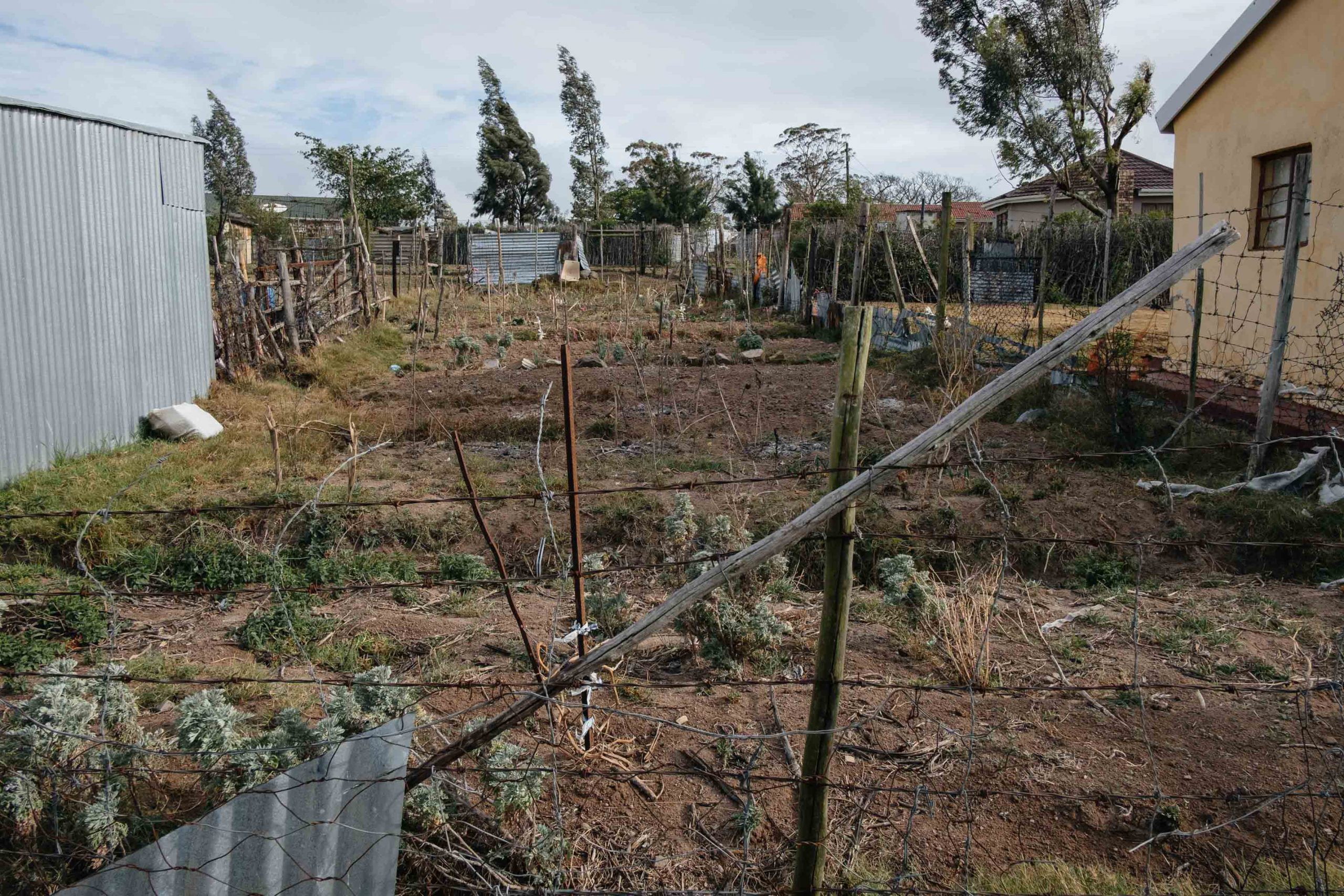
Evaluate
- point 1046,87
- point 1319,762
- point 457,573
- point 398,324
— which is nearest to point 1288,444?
point 1319,762

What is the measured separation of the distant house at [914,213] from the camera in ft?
70.8

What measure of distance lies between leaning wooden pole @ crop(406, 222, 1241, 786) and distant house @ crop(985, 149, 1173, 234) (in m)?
24.8

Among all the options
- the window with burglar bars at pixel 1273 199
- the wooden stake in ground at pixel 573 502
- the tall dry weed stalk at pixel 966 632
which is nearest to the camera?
the wooden stake in ground at pixel 573 502

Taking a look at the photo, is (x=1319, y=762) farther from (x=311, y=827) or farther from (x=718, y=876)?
(x=311, y=827)

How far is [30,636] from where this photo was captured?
447 cm

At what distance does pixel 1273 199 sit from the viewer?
30.5ft

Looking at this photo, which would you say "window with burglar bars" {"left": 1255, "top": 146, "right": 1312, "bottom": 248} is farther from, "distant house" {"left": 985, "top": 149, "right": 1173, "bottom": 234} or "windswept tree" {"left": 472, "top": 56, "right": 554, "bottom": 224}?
"windswept tree" {"left": 472, "top": 56, "right": 554, "bottom": 224}

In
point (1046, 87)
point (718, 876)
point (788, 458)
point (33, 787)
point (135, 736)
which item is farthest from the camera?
point (1046, 87)

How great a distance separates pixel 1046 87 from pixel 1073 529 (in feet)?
77.8

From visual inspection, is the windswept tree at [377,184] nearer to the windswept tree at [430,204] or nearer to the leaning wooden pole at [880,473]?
the windswept tree at [430,204]

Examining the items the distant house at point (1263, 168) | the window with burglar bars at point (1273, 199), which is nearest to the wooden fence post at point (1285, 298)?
the distant house at point (1263, 168)

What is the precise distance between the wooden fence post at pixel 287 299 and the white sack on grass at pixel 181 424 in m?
3.05

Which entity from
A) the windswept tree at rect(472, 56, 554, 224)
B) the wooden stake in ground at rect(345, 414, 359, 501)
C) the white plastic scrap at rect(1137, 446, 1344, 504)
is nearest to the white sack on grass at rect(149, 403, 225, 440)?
the wooden stake in ground at rect(345, 414, 359, 501)

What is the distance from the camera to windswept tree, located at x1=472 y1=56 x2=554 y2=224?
138 ft
